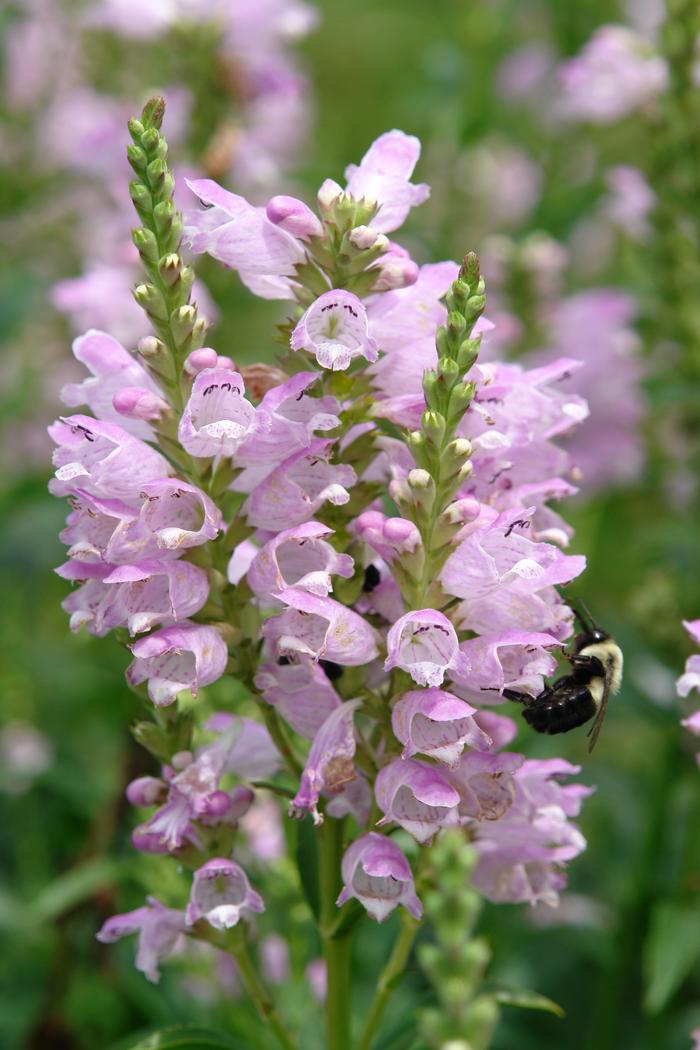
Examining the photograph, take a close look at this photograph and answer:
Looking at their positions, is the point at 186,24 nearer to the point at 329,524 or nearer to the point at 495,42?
the point at 495,42

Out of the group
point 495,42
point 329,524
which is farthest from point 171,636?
point 495,42

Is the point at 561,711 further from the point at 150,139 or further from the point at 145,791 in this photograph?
the point at 150,139

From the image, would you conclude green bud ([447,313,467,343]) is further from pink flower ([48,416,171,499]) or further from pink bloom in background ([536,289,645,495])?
pink bloom in background ([536,289,645,495])

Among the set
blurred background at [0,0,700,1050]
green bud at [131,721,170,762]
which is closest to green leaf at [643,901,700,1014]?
blurred background at [0,0,700,1050]

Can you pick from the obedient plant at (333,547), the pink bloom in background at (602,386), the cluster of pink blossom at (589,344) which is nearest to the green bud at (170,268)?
the obedient plant at (333,547)

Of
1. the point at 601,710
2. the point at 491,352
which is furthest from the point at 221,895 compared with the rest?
the point at 491,352

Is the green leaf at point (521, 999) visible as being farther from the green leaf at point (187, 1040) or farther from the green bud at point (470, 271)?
the green bud at point (470, 271)

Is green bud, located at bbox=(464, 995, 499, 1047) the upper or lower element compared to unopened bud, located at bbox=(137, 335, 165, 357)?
lower
